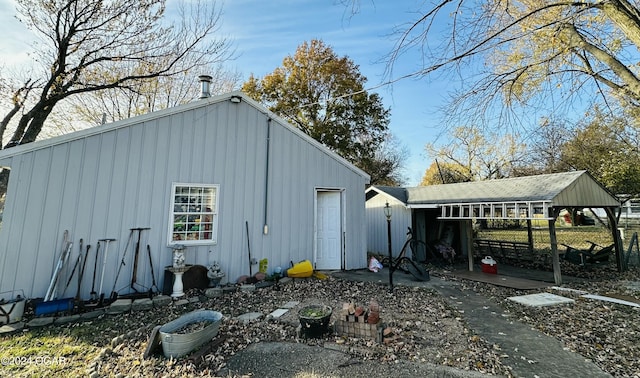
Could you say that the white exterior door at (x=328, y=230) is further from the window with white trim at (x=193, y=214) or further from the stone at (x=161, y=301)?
the stone at (x=161, y=301)

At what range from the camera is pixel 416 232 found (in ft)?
35.6

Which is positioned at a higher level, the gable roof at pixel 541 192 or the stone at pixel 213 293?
the gable roof at pixel 541 192

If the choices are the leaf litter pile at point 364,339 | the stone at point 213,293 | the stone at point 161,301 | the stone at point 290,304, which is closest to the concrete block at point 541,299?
the leaf litter pile at point 364,339

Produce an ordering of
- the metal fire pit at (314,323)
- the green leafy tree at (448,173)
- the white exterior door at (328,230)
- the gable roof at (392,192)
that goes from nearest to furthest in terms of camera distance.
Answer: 1. the metal fire pit at (314,323)
2. the white exterior door at (328,230)
3. the gable roof at (392,192)
4. the green leafy tree at (448,173)

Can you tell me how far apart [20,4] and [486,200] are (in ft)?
46.7

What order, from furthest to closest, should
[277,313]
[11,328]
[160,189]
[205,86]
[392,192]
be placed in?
[392,192]
[205,86]
[160,189]
[277,313]
[11,328]

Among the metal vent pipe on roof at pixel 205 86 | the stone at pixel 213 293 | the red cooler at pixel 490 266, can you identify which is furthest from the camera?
the red cooler at pixel 490 266

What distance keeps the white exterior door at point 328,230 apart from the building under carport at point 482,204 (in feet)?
8.66

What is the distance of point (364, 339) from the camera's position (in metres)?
3.72

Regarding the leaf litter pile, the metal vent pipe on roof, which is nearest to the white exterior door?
the leaf litter pile

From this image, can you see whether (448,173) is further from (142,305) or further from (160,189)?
(142,305)

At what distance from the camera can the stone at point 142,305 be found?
495 centimetres

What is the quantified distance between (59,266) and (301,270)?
15.4ft

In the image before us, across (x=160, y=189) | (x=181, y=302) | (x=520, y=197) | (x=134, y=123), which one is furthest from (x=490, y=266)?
(x=134, y=123)
